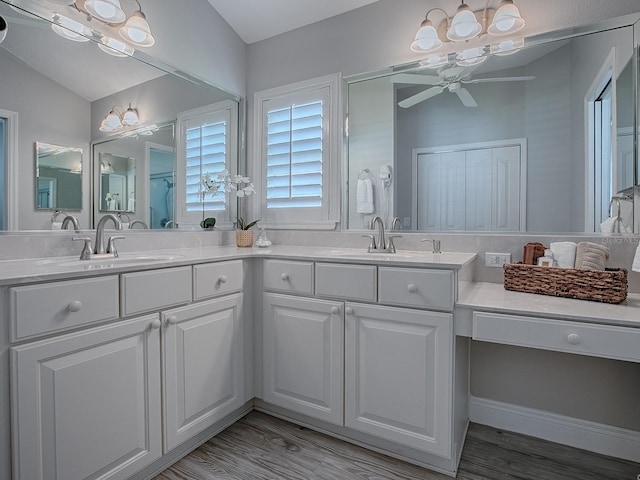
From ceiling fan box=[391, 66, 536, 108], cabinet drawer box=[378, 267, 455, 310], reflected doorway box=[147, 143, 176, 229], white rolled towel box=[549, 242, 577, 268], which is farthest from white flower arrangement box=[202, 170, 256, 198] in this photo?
white rolled towel box=[549, 242, 577, 268]

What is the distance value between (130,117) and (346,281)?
4.89 ft

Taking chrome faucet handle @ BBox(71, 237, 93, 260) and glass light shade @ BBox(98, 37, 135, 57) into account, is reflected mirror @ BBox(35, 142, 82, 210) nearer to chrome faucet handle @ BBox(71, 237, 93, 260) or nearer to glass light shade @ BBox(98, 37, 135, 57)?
chrome faucet handle @ BBox(71, 237, 93, 260)

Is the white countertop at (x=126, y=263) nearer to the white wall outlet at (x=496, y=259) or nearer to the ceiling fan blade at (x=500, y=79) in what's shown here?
the white wall outlet at (x=496, y=259)

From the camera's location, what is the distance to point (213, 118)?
100 inches

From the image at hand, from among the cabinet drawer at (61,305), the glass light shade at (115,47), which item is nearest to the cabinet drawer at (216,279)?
the cabinet drawer at (61,305)

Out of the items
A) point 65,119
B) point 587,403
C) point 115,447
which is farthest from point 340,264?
point 65,119

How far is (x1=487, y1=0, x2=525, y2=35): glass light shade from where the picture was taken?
182cm

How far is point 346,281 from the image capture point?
67.4 inches

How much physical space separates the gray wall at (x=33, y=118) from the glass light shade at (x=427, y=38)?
1824mm

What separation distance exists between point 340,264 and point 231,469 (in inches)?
40.3

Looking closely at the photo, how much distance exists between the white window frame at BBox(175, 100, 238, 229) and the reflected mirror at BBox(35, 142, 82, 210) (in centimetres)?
60

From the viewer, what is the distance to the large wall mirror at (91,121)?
1.57 m

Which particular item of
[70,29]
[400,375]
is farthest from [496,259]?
[70,29]

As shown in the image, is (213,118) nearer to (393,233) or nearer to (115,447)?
(393,233)
